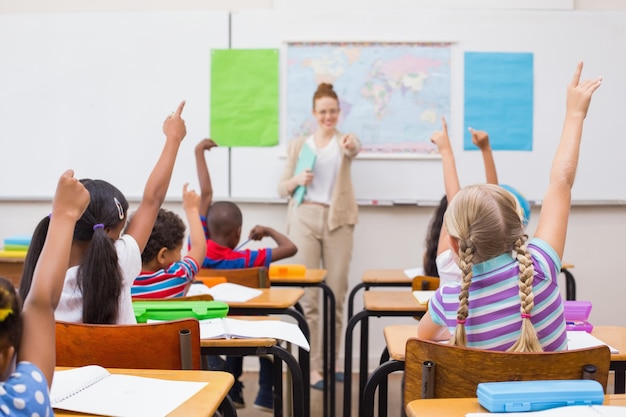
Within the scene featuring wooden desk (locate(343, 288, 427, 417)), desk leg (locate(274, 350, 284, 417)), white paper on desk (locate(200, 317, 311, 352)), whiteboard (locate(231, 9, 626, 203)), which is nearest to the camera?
white paper on desk (locate(200, 317, 311, 352))

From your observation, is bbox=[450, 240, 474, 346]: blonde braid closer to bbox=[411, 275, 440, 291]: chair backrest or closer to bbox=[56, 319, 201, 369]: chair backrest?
bbox=[56, 319, 201, 369]: chair backrest

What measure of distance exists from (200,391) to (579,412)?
65 cm

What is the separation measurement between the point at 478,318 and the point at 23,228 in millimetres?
3808

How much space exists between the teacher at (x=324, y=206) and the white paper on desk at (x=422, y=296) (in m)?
1.60

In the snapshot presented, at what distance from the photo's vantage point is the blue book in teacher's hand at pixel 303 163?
4.42 meters

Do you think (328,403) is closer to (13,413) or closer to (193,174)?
(193,174)

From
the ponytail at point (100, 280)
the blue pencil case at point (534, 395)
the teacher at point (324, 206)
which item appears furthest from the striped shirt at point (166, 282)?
the teacher at point (324, 206)

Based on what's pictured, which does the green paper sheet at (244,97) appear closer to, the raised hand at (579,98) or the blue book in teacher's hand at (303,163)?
the blue book in teacher's hand at (303,163)

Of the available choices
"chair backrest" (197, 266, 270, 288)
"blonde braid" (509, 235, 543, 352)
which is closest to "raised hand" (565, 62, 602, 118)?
"blonde braid" (509, 235, 543, 352)

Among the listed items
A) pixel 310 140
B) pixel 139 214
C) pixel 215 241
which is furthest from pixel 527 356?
pixel 310 140

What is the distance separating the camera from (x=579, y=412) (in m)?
1.23

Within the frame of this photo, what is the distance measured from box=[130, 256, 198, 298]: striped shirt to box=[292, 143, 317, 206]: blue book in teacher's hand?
181cm

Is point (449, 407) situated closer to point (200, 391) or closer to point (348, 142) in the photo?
point (200, 391)

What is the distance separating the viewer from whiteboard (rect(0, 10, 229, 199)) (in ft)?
15.5
